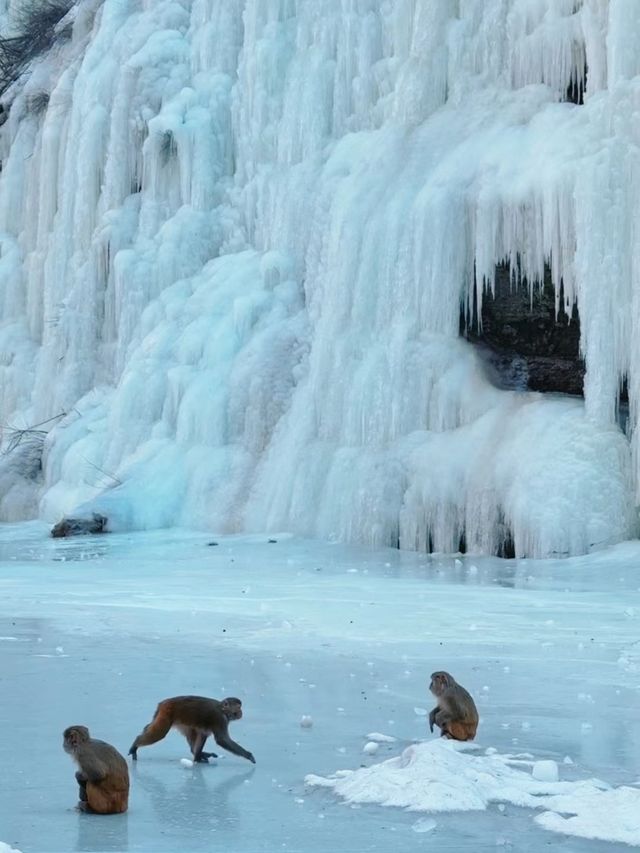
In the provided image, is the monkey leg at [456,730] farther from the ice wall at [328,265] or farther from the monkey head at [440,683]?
the ice wall at [328,265]

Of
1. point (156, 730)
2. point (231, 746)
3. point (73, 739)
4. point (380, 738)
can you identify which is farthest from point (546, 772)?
point (73, 739)

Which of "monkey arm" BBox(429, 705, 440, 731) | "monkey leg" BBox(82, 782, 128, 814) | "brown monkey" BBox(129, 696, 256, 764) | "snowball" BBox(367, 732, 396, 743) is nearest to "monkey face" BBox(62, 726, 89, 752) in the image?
"monkey leg" BBox(82, 782, 128, 814)

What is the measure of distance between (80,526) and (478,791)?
12.3 meters

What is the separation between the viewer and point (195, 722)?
542 centimetres

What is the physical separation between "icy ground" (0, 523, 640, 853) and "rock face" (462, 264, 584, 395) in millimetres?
3138

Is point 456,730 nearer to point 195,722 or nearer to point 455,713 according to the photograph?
point 455,713

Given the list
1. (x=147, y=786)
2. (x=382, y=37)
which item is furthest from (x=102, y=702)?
(x=382, y=37)

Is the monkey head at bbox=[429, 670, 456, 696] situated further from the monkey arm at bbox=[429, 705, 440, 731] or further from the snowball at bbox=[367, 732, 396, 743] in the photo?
the snowball at bbox=[367, 732, 396, 743]

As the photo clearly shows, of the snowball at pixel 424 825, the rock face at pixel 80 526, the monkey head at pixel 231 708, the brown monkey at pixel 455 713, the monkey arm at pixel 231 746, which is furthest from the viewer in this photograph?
the rock face at pixel 80 526

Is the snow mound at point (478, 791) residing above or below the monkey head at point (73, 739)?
below

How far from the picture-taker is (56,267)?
22750 mm

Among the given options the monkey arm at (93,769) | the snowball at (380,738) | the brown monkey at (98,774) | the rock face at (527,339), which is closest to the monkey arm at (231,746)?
the snowball at (380,738)

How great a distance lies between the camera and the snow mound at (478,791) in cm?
451

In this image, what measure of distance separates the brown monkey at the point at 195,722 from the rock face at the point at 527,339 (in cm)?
1015
